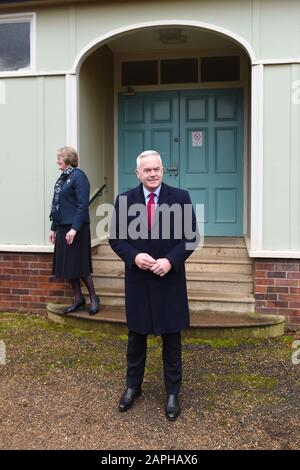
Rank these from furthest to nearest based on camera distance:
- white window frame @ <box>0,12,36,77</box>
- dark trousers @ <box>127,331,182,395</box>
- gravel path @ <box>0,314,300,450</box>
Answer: white window frame @ <box>0,12,36,77</box> → dark trousers @ <box>127,331,182,395</box> → gravel path @ <box>0,314,300,450</box>

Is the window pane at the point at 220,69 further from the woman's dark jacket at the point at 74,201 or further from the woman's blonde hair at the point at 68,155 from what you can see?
the woman's dark jacket at the point at 74,201

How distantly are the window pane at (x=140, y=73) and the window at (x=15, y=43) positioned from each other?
1.83 meters

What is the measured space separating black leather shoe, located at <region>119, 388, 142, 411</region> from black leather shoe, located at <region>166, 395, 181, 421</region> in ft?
0.89

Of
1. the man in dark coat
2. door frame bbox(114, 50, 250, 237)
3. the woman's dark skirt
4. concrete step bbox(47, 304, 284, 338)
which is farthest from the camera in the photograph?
door frame bbox(114, 50, 250, 237)

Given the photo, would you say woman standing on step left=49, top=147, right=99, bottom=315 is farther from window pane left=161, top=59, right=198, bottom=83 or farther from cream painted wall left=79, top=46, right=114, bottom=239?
window pane left=161, top=59, right=198, bottom=83

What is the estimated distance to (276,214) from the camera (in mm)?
5332

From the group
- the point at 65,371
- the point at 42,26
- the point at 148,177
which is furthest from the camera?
the point at 42,26

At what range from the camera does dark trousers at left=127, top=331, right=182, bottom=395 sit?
3.37 meters

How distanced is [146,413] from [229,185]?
4.28 metres

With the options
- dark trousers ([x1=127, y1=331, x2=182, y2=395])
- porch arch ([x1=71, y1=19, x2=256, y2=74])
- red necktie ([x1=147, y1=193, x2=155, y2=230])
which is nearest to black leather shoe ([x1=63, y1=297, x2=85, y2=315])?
dark trousers ([x1=127, y1=331, x2=182, y2=395])

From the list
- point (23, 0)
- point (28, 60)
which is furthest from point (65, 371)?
point (23, 0)
